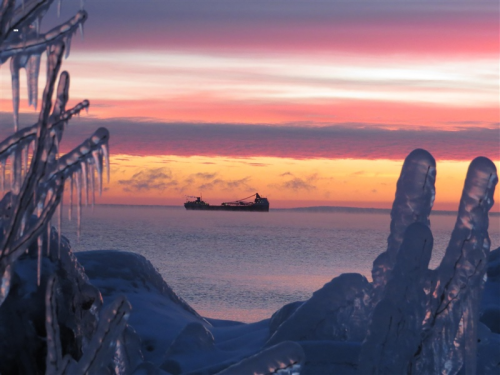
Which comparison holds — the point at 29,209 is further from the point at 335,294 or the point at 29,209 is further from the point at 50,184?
the point at 335,294

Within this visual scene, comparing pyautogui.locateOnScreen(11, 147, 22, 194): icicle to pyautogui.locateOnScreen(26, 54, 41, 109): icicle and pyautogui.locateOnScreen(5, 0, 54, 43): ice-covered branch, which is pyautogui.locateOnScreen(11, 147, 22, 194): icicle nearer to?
pyautogui.locateOnScreen(26, 54, 41, 109): icicle

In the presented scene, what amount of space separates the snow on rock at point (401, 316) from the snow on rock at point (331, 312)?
4.99 ft

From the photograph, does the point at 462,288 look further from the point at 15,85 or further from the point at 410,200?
the point at 15,85

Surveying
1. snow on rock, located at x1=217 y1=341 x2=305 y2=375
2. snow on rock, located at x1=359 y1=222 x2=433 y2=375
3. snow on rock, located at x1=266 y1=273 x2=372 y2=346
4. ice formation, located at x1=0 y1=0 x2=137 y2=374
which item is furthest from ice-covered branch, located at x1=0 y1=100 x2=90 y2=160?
snow on rock, located at x1=266 y1=273 x2=372 y2=346

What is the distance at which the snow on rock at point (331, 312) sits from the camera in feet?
29.1

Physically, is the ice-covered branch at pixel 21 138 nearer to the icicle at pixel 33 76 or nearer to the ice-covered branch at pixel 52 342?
Answer: the icicle at pixel 33 76

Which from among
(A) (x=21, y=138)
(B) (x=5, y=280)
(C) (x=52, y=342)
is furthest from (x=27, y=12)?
(C) (x=52, y=342)

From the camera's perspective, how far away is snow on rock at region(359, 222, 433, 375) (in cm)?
714

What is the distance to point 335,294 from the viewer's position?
29.2ft

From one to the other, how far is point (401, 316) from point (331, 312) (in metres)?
1.83

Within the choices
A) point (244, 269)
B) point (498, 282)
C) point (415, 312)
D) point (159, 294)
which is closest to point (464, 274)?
point (415, 312)

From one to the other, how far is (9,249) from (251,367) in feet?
→ 4.00

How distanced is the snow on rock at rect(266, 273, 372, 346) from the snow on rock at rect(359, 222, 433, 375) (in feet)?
4.99

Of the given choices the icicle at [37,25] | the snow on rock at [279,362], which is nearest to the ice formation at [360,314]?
the icicle at [37,25]
